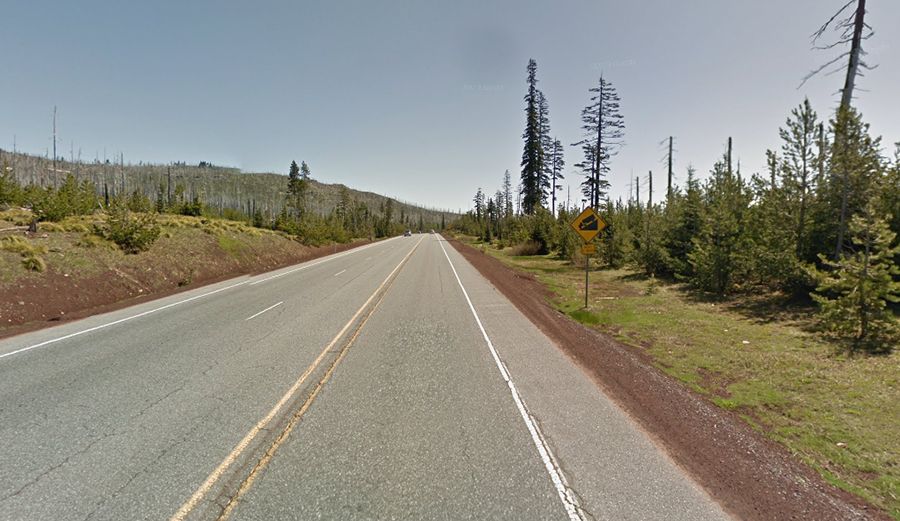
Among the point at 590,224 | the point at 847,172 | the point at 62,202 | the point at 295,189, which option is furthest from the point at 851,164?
the point at 295,189

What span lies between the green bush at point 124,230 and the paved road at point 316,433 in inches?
434

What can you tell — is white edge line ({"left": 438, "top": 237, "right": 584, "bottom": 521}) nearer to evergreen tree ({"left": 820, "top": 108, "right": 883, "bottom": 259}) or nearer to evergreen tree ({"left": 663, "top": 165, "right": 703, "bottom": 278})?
evergreen tree ({"left": 820, "top": 108, "right": 883, "bottom": 259})

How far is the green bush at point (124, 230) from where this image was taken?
17016 mm


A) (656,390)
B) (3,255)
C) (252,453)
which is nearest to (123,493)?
(252,453)

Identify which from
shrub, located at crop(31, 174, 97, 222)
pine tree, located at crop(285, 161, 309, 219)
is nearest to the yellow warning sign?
shrub, located at crop(31, 174, 97, 222)

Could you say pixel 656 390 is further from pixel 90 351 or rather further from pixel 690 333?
pixel 90 351

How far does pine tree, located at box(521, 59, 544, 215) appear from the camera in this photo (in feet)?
142

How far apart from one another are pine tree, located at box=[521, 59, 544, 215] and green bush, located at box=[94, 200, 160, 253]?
35477mm

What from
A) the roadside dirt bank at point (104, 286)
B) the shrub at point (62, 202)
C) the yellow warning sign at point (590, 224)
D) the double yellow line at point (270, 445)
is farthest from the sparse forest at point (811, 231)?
the shrub at point (62, 202)

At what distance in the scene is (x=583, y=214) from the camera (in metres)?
12.1

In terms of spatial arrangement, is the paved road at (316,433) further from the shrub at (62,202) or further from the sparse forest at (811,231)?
the shrub at (62,202)

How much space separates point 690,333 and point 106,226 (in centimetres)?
2442

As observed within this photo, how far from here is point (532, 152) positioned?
45125 mm

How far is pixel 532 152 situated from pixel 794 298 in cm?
3563
